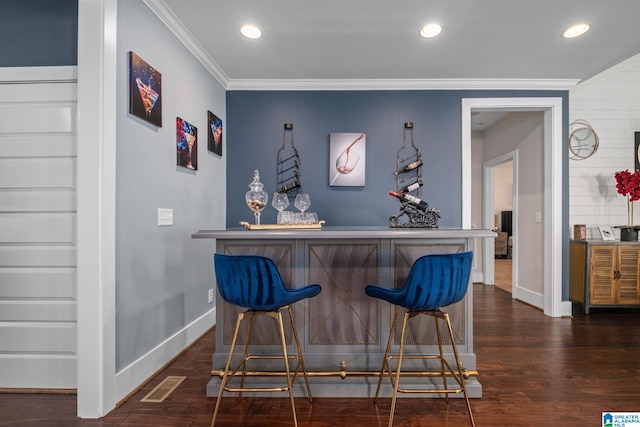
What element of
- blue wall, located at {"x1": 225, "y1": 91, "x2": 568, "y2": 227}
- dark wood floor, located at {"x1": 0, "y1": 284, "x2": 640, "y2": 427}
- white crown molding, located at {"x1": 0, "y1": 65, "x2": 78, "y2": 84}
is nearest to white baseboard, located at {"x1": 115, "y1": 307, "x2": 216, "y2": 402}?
dark wood floor, located at {"x1": 0, "y1": 284, "x2": 640, "y2": 427}

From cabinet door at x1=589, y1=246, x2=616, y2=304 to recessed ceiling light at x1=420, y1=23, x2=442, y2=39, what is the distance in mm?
3189

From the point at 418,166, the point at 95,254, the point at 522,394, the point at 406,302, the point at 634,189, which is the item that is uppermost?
the point at 418,166

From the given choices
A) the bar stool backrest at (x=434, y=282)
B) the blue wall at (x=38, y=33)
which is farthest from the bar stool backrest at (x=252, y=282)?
the blue wall at (x=38, y=33)

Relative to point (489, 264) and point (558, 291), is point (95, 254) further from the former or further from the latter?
point (489, 264)

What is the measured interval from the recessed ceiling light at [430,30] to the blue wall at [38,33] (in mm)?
2538

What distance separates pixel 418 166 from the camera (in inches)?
155

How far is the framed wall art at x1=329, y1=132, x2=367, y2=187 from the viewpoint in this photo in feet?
13.2

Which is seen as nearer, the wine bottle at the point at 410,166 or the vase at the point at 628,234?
the wine bottle at the point at 410,166

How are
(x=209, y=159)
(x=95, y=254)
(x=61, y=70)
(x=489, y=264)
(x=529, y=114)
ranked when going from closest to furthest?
(x=95, y=254) < (x=61, y=70) < (x=209, y=159) < (x=529, y=114) < (x=489, y=264)

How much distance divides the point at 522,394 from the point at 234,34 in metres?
3.51

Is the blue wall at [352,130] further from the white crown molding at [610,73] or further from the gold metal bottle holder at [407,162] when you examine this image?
the white crown molding at [610,73]

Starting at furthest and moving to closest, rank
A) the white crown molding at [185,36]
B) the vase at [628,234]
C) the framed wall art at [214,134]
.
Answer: the vase at [628,234] → the framed wall art at [214,134] → the white crown molding at [185,36]

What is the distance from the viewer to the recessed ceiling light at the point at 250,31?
285cm

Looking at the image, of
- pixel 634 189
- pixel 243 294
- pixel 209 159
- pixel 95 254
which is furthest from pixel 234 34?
pixel 634 189
